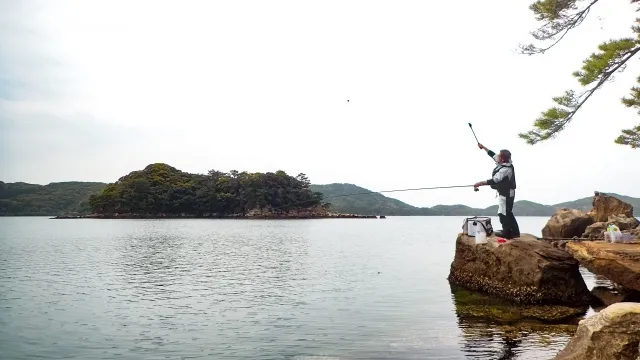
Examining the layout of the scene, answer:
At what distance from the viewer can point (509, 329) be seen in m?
14.1

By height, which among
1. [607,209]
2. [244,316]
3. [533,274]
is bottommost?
[244,316]

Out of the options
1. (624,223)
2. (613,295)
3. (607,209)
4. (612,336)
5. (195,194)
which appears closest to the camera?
(612,336)

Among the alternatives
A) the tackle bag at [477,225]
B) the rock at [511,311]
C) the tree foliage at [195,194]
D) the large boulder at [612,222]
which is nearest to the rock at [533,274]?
the rock at [511,311]

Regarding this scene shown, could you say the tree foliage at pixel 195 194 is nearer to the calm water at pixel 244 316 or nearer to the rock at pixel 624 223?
the rock at pixel 624 223

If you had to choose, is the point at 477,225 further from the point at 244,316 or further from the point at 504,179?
the point at 244,316

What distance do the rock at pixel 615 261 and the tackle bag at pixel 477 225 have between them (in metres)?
4.26

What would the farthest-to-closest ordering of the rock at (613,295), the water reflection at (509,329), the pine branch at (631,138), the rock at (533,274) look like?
1. the pine branch at (631,138)
2. the rock at (533,274)
3. the rock at (613,295)
4. the water reflection at (509,329)

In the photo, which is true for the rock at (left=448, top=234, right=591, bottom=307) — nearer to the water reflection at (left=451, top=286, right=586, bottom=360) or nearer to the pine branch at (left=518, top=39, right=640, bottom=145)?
the water reflection at (left=451, top=286, right=586, bottom=360)

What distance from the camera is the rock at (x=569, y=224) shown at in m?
38.7

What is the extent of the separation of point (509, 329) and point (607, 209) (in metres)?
31.3

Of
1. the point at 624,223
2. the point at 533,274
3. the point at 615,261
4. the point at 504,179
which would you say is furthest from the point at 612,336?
the point at 624,223

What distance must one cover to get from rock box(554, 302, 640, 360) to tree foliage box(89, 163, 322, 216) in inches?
6415

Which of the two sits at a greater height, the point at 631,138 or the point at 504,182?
the point at 631,138

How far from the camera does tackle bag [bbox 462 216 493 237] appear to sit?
20016mm
